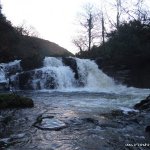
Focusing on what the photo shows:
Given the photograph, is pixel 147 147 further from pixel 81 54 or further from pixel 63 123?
pixel 81 54

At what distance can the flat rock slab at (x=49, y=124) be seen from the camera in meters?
8.66

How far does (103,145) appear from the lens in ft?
23.6

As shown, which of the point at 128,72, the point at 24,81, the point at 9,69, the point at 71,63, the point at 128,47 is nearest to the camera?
the point at 24,81

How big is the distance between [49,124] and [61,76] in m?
16.6

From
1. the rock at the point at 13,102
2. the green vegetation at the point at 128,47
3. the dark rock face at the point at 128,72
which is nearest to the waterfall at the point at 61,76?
the dark rock face at the point at 128,72

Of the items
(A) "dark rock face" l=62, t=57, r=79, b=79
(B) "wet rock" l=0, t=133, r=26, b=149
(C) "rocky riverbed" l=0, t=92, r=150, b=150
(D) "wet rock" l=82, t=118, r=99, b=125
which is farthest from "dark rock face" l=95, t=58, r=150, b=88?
(B) "wet rock" l=0, t=133, r=26, b=149

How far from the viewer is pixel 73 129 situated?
8602mm

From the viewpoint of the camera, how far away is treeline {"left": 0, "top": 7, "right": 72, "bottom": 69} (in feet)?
92.0

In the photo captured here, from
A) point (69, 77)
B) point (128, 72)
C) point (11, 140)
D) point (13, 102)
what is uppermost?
point (128, 72)

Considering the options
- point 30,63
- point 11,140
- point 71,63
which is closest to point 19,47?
point 30,63

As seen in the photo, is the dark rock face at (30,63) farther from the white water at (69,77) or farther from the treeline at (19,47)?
the white water at (69,77)

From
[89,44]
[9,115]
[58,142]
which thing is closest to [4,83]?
[9,115]

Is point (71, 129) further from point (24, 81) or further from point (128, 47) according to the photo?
point (128, 47)

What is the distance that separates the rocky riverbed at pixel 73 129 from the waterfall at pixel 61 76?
42.6 feet
